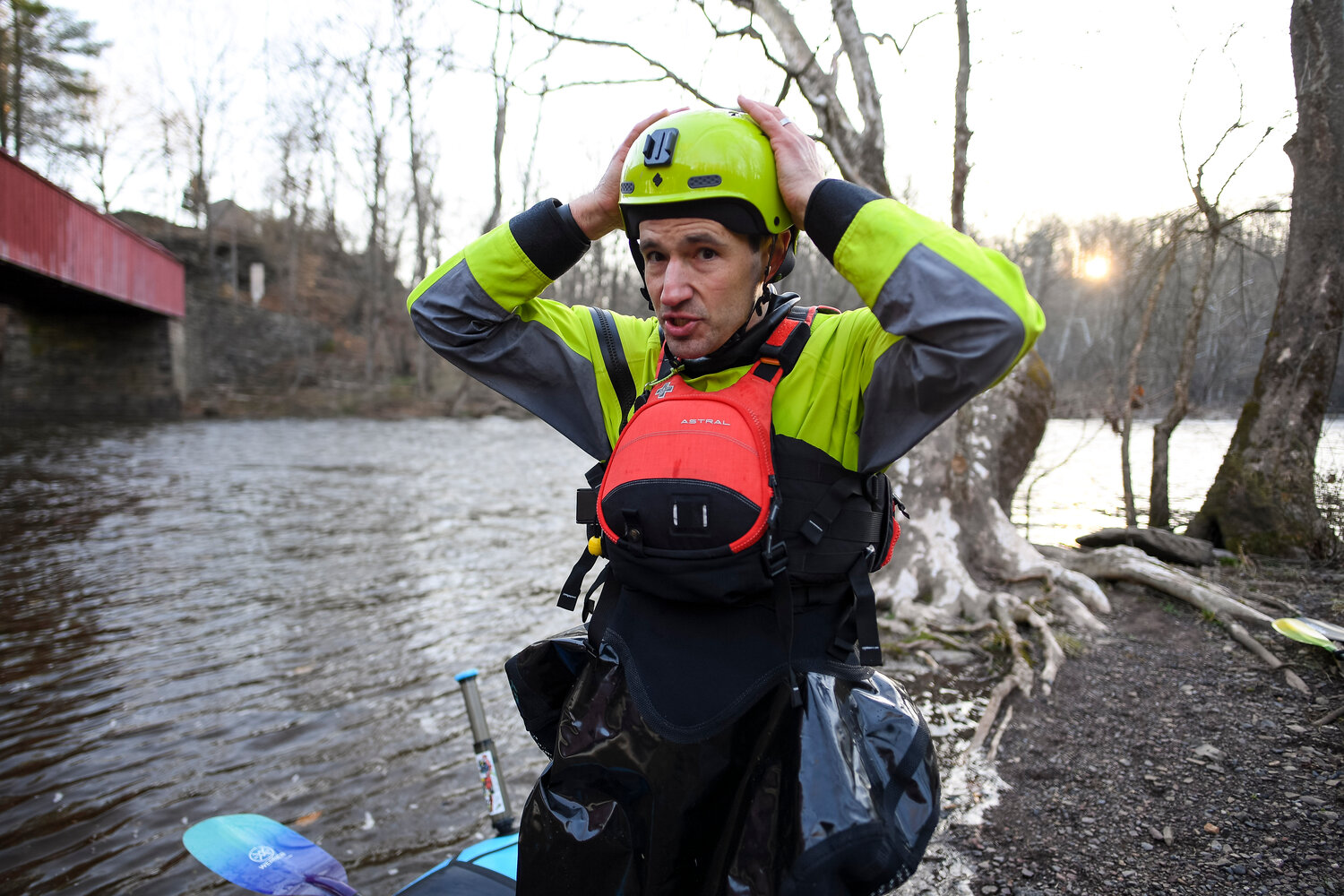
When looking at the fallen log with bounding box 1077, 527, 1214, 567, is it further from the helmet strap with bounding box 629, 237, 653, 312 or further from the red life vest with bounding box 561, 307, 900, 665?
the helmet strap with bounding box 629, 237, 653, 312

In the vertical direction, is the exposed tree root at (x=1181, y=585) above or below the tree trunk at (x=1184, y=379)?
below

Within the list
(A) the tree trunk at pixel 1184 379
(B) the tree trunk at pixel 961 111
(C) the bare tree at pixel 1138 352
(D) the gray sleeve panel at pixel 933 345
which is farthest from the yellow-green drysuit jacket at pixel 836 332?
(C) the bare tree at pixel 1138 352

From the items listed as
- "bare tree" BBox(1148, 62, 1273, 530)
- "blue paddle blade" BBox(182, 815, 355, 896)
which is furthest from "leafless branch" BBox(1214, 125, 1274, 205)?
"blue paddle blade" BBox(182, 815, 355, 896)

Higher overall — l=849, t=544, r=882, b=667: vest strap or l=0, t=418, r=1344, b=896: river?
l=849, t=544, r=882, b=667: vest strap

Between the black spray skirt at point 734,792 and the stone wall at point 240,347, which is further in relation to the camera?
the stone wall at point 240,347

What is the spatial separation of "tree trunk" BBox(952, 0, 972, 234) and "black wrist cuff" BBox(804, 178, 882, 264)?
5203 mm

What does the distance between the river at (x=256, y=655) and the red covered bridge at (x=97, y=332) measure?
1059 centimetres

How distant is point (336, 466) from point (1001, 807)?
663 inches

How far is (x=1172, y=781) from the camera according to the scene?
11.5ft

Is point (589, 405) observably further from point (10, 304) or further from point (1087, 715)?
point (10, 304)

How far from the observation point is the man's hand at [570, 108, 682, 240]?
1.97m

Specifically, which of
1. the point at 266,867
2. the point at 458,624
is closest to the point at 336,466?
the point at 458,624

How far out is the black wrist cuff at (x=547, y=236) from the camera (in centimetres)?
200

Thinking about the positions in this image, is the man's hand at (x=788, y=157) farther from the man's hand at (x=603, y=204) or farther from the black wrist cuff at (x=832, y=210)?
the man's hand at (x=603, y=204)
